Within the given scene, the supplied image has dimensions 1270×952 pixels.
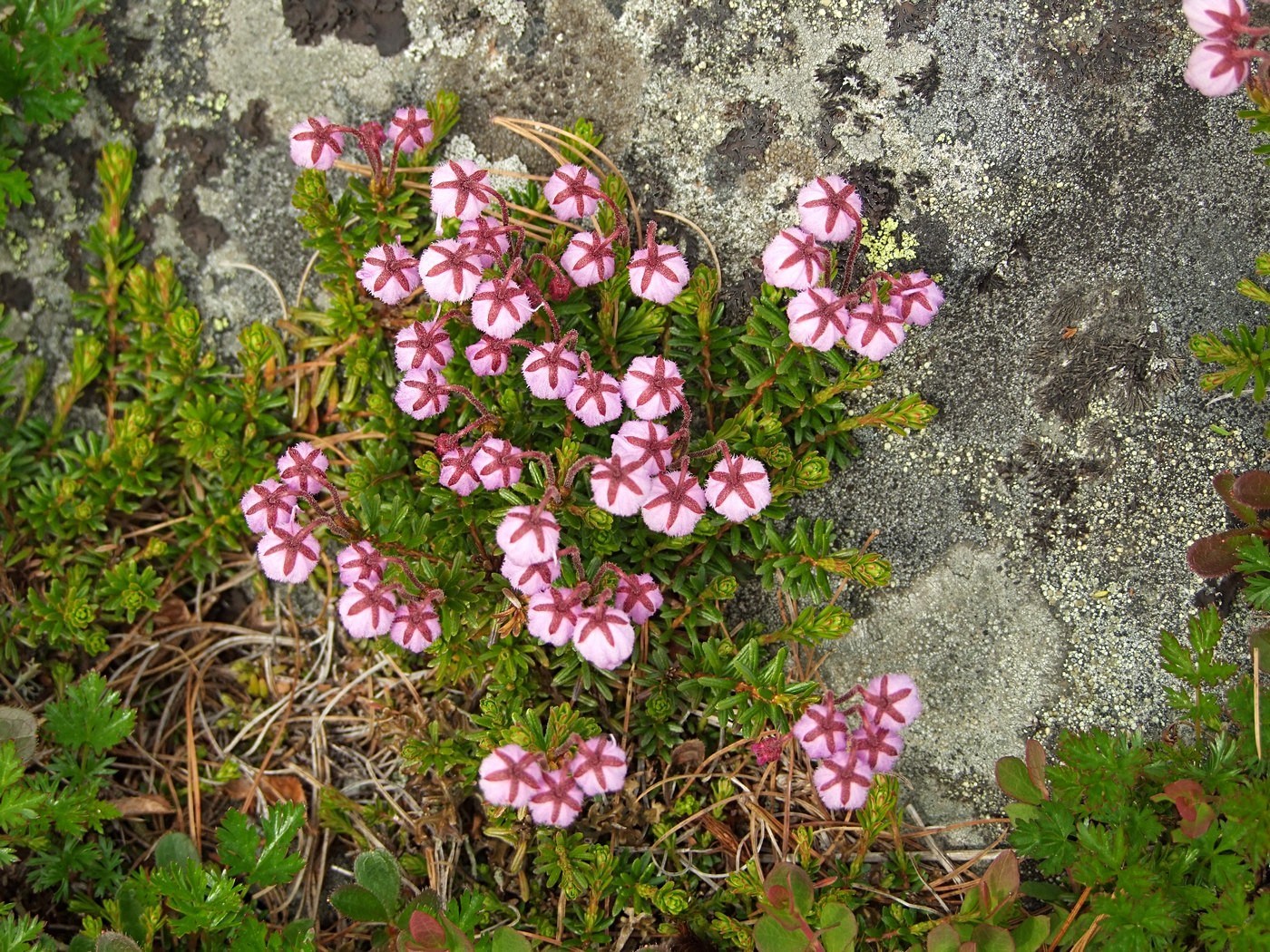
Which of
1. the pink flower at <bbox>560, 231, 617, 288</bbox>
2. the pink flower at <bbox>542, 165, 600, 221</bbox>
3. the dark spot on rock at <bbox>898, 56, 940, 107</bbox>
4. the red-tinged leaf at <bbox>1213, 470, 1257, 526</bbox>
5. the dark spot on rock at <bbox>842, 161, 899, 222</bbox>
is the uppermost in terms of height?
the dark spot on rock at <bbox>898, 56, 940, 107</bbox>

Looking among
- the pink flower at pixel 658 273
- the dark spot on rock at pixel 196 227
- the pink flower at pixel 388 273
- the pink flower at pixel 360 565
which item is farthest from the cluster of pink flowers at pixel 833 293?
the dark spot on rock at pixel 196 227

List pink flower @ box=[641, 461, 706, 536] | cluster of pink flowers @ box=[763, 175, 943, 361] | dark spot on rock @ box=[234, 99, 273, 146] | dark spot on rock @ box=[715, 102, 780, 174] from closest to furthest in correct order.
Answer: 1. pink flower @ box=[641, 461, 706, 536]
2. cluster of pink flowers @ box=[763, 175, 943, 361]
3. dark spot on rock @ box=[715, 102, 780, 174]
4. dark spot on rock @ box=[234, 99, 273, 146]

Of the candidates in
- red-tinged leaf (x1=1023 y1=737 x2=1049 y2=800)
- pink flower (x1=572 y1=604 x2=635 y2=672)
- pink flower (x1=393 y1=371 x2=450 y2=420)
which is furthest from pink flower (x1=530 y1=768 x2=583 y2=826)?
red-tinged leaf (x1=1023 y1=737 x2=1049 y2=800)

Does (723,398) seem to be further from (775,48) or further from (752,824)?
(752,824)

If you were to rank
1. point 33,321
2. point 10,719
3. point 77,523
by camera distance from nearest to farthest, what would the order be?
point 10,719
point 77,523
point 33,321

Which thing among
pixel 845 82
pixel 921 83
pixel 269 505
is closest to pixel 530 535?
pixel 269 505

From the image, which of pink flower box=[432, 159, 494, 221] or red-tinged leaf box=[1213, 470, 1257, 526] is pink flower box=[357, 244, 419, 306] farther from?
red-tinged leaf box=[1213, 470, 1257, 526]

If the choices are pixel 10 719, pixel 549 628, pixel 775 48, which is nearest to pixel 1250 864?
pixel 549 628

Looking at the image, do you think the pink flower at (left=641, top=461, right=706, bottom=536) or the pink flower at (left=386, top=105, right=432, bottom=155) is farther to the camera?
the pink flower at (left=386, top=105, right=432, bottom=155)
